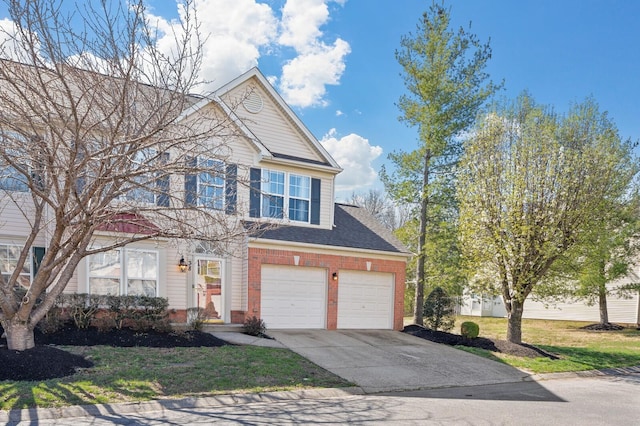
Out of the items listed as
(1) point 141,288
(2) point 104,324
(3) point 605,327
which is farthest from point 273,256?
(3) point 605,327

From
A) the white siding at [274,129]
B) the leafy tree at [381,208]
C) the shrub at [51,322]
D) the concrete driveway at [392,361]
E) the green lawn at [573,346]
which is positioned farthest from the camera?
the leafy tree at [381,208]

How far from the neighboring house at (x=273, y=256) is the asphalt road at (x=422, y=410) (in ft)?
19.4

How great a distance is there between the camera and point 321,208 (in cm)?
1614

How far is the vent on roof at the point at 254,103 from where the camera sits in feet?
50.3

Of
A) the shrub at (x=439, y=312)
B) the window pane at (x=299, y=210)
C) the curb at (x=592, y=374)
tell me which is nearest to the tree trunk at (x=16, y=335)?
the window pane at (x=299, y=210)

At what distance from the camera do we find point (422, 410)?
6.96 metres

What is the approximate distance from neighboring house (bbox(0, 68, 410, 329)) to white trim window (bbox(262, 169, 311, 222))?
0.12ft

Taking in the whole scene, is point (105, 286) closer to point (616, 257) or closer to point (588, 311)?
point (616, 257)

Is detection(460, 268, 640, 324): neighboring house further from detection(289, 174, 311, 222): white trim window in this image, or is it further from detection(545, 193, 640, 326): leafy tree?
detection(289, 174, 311, 222): white trim window

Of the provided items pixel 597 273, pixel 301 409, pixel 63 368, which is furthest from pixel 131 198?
pixel 597 273

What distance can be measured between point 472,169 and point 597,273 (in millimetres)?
10939

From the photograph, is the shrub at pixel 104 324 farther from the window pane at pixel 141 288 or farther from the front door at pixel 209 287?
the front door at pixel 209 287

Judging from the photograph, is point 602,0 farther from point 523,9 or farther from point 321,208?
point 321,208

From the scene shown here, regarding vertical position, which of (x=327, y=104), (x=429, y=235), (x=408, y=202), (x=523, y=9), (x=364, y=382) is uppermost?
(x=523, y=9)
